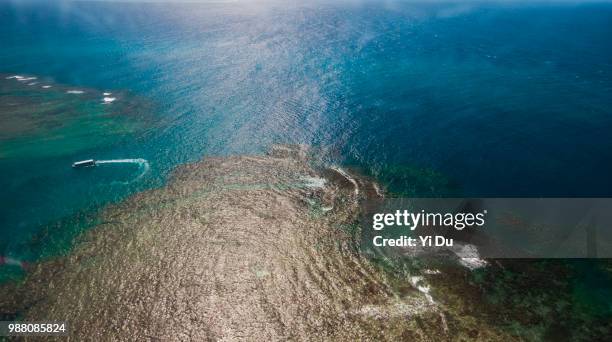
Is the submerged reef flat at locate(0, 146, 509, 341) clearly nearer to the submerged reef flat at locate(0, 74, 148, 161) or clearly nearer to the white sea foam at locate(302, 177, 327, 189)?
the white sea foam at locate(302, 177, 327, 189)

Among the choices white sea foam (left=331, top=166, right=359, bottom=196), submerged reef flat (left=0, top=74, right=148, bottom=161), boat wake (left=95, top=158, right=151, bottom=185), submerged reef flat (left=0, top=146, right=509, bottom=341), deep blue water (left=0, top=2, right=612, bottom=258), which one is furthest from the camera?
submerged reef flat (left=0, top=74, right=148, bottom=161)

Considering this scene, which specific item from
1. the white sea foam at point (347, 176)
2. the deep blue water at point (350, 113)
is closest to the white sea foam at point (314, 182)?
the white sea foam at point (347, 176)

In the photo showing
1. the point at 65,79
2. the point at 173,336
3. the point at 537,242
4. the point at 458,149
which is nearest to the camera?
the point at 173,336

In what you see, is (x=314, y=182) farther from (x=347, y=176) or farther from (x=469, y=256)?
(x=469, y=256)

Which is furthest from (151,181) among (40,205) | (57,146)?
(57,146)

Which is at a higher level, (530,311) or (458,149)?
(458,149)

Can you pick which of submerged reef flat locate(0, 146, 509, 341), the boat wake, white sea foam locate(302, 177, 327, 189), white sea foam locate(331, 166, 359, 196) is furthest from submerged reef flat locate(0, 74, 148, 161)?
white sea foam locate(331, 166, 359, 196)

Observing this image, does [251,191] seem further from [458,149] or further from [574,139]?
[574,139]
